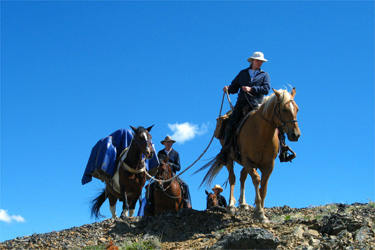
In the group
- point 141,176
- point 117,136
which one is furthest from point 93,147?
point 141,176

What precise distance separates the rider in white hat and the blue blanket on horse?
388cm

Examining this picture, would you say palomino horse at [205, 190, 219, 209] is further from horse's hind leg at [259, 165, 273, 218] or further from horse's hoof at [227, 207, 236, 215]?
horse's hind leg at [259, 165, 273, 218]

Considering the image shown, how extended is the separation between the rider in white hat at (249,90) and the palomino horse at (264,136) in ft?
1.87

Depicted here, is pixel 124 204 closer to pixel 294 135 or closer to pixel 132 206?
pixel 132 206

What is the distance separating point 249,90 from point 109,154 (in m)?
5.20

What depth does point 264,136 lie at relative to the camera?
11.3 metres

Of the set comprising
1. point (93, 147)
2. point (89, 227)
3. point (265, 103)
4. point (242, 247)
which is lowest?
point (242, 247)

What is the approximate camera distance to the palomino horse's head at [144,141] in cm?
1400

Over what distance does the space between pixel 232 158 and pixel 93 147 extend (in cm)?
538

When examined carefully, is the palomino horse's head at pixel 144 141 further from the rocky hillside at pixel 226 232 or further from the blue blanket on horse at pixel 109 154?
the rocky hillside at pixel 226 232

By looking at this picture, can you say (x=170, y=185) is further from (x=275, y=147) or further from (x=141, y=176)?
(x=275, y=147)

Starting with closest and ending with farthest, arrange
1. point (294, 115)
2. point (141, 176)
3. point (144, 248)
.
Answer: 1. point (144, 248)
2. point (294, 115)
3. point (141, 176)

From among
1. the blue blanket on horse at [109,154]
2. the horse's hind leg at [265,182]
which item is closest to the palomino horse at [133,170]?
the blue blanket on horse at [109,154]

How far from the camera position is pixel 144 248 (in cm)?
962
